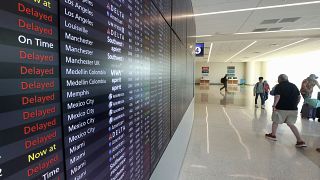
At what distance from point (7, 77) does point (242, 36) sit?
35.9 ft

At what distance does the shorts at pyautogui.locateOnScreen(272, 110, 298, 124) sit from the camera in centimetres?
471

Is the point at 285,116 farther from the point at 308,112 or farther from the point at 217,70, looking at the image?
the point at 217,70

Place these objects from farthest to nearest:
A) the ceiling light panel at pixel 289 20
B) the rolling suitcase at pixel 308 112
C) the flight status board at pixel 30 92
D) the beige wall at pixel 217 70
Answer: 1. the beige wall at pixel 217 70
2. the rolling suitcase at pixel 308 112
3. the ceiling light panel at pixel 289 20
4. the flight status board at pixel 30 92

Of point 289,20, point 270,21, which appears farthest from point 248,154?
point 289,20

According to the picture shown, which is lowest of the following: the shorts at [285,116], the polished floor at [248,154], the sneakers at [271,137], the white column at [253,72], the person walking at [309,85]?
the polished floor at [248,154]

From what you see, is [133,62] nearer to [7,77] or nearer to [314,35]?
[7,77]

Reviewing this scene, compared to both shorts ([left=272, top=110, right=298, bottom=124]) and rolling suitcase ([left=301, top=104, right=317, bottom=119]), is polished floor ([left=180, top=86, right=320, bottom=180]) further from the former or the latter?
rolling suitcase ([left=301, top=104, right=317, bottom=119])

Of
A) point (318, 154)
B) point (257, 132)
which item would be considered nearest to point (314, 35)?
point (257, 132)

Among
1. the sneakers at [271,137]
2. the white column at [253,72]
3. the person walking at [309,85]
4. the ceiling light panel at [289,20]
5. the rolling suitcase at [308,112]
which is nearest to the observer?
the sneakers at [271,137]

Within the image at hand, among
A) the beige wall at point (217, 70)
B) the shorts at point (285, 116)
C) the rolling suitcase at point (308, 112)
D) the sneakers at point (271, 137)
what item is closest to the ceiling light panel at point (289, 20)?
the rolling suitcase at point (308, 112)

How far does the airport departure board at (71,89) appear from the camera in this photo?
48 centimetres

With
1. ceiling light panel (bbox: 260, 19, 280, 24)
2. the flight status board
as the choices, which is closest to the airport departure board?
the flight status board

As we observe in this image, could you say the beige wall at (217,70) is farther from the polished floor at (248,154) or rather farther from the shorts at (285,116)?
the shorts at (285,116)

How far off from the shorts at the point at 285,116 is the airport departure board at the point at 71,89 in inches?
179
